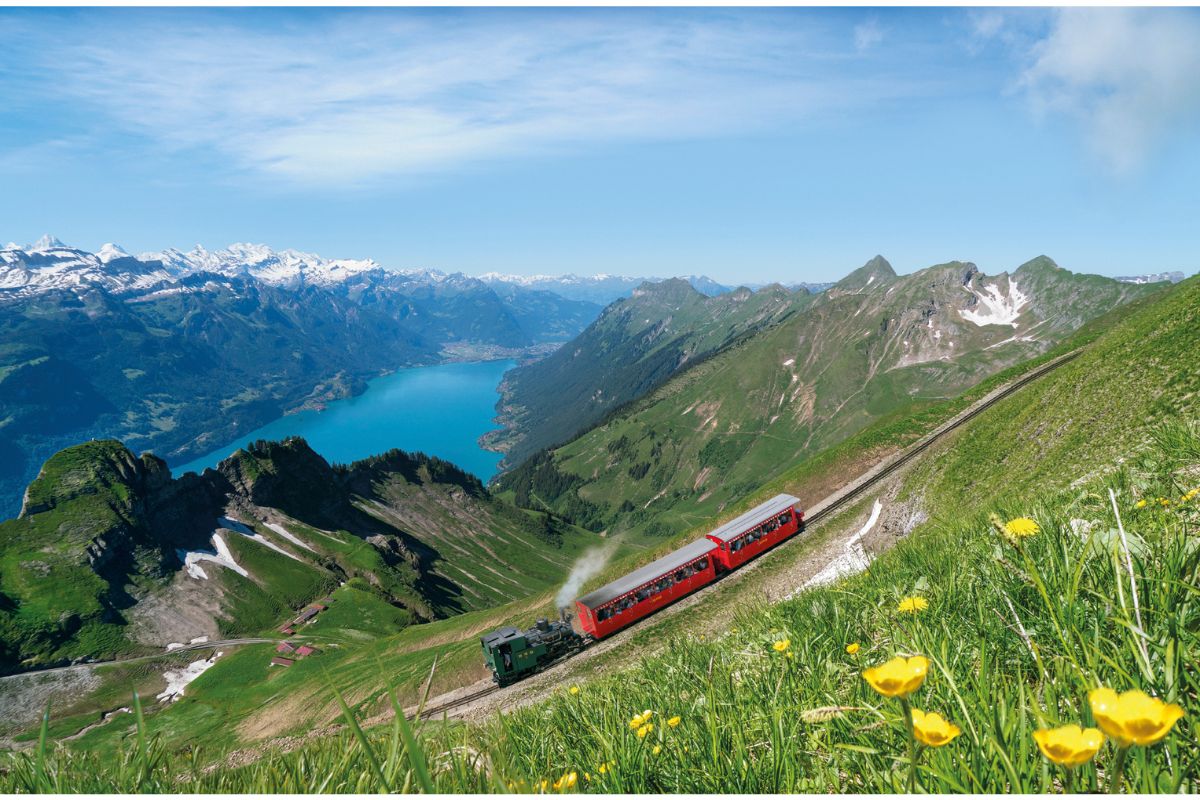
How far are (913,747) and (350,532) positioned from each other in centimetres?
14838

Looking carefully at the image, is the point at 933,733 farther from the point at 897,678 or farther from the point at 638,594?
the point at 638,594

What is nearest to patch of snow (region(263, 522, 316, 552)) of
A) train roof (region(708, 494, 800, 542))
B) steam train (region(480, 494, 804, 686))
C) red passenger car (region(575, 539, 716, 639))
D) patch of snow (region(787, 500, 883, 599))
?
steam train (region(480, 494, 804, 686))

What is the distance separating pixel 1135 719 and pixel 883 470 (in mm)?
44614

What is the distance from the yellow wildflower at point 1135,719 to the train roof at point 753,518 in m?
33.0

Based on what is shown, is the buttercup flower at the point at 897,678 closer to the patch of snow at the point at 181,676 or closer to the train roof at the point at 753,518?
the train roof at the point at 753,518

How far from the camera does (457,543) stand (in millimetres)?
156125

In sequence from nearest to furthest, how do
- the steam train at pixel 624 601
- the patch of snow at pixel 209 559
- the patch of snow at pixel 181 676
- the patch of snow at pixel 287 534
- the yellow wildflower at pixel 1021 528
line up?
the yellow wildflower at pixel 1021 528, the steam train at pixel 624 601, the patch of snow at pixel 181 676, the patch of snow at pixel 209 559, the patch of snow at pixel 287 534

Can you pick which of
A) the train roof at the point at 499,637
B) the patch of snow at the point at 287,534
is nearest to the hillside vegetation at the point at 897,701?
the train roof at the point at 499,637

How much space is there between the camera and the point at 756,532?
33.4 metres

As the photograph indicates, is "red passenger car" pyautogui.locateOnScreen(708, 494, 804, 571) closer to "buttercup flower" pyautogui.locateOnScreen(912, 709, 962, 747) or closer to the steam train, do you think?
the steam train

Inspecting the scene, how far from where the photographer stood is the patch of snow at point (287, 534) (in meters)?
118

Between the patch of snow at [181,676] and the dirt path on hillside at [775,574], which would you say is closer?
the dirt path on hillside at [775,574]

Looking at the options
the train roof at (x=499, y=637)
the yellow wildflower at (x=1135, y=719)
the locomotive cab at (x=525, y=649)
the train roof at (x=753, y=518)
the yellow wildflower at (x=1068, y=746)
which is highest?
the yellow wildflower at (x=1135, y=719)

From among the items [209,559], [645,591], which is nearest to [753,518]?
[645,591]
